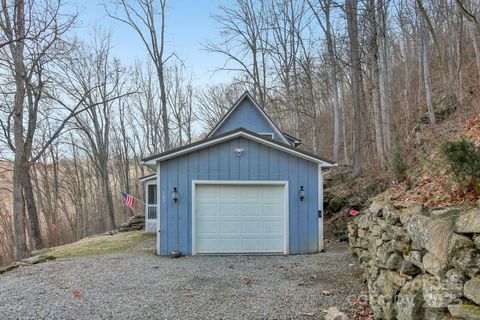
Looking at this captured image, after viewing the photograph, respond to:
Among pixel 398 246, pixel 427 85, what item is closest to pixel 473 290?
pixel 398 246

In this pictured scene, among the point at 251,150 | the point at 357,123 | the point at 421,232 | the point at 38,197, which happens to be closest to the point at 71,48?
the point at 251,150

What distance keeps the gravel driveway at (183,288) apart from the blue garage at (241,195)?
576mm

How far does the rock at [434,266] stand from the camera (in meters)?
2.55

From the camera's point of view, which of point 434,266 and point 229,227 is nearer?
point 434,266

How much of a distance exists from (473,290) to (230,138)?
22.7 feet

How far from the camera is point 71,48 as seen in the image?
35.6 ft

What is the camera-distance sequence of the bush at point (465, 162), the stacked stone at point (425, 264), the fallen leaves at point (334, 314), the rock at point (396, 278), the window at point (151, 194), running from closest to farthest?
1. the stacked stone at point (425, 264)
2. the bush at point (465, 162)
3. the rock at point (396, 278)
4. the fallen leaves at point (334, 314)
5. the window at point (151, 194)

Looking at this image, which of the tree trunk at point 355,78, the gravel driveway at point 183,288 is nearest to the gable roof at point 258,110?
the tree trunk at point 355,78

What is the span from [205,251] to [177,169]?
2.28m

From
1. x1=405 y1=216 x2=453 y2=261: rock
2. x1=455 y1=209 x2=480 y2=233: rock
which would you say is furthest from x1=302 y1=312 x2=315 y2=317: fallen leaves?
x1=455 y1=209 x2=480 y2=233: rock

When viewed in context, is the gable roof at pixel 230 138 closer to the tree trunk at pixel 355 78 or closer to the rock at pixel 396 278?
the tree trunk at pixel 355 78

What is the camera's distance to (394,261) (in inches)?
141

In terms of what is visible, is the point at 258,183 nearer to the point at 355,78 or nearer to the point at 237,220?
the point at 237,220

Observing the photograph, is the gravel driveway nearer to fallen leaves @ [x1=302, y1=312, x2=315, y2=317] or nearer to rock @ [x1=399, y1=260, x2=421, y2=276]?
fallen leaves @ [x1=302, y1=312, x2=315, y2=317]
